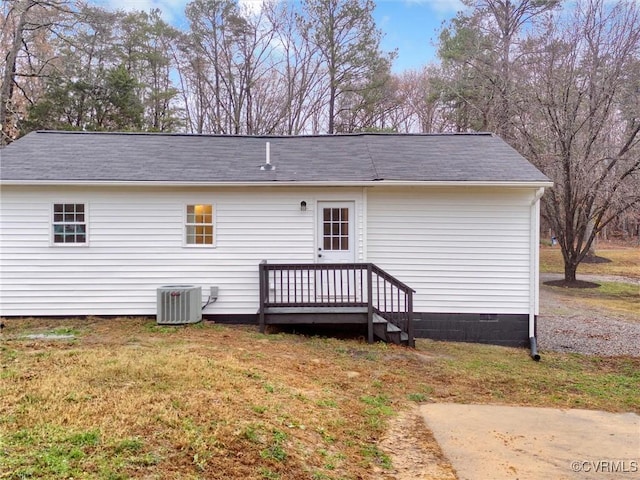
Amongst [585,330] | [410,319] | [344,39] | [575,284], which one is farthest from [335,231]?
[344,39]

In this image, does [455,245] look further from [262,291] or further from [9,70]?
[9,70]

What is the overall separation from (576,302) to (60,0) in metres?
20.4

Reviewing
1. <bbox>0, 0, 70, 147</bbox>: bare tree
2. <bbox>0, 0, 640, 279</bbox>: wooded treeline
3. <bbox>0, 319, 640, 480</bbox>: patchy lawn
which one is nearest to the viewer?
<bbox>0, 319, 640, 480</bbox>: patchy lawn

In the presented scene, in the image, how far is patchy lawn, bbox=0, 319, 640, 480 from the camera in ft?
8.79

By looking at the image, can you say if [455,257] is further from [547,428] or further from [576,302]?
[576,302]

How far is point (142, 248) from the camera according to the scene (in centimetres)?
805

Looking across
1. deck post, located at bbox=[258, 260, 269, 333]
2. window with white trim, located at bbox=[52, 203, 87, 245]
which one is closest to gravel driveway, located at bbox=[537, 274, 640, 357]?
deck post, located at bbox=[258, 260, 269, 333]

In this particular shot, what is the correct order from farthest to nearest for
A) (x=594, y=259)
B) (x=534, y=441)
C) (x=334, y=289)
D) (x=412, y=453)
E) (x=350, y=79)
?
(x=594, y=259), (x=350, y=79), (x=334, y=289), (x=534, y=441), (x=412, y=453)

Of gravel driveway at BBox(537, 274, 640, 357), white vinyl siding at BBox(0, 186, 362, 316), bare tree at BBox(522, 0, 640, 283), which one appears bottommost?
gravel driveway at BBox(537, 274, 640, 357)

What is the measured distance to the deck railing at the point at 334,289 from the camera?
7171mm

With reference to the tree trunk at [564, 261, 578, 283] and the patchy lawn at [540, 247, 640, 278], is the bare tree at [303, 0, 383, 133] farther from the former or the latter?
the patchy lawn at [540, 247, 640, 278]

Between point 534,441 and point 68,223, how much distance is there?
8.21 meters

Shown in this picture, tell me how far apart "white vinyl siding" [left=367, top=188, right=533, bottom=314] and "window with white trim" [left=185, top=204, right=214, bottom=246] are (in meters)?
3.10

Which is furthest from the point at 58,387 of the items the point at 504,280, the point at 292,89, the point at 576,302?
the point at 292,89
